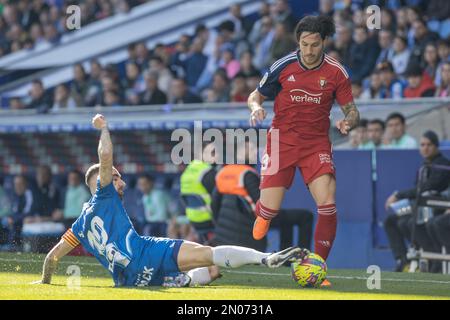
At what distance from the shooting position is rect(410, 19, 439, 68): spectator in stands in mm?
17016

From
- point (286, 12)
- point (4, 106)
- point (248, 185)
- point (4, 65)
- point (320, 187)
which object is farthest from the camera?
point (4, 65)

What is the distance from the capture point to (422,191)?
1410cm

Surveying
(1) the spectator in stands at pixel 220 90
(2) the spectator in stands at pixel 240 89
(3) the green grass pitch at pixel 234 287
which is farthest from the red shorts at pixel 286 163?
(1) the spectator in stands at pixel 220 90

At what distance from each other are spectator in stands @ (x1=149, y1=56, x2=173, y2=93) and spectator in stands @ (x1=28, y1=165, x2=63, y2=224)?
7.67 feet

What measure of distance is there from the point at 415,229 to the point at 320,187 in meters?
4.00

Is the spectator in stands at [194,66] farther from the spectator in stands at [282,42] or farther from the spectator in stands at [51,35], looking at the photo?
the spectator in stands at [51,35]

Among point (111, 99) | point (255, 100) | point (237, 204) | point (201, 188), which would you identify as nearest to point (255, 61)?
point (111, 99)

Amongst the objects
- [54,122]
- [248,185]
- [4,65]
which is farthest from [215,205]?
[4,65]

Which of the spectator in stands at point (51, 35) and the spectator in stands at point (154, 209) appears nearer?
the spectator in stands at point (154, 209)

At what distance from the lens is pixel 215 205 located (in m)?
14.2

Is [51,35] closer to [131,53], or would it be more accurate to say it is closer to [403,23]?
[131,53]

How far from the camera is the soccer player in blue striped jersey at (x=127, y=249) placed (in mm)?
9453

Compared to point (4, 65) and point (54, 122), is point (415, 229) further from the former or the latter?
point (4, 65)
